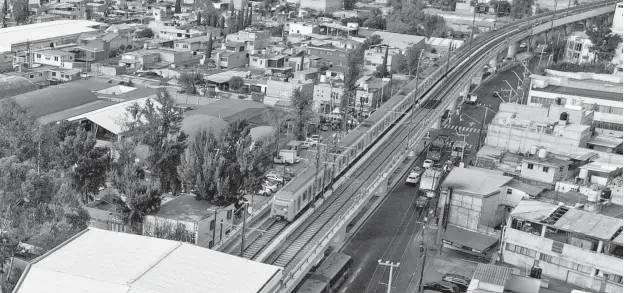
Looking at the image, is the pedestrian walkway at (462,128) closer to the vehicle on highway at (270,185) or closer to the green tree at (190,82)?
the vehicle on highway at (270,185)

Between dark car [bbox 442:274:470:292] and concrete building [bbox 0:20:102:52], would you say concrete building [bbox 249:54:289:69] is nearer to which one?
concrete building [bbox 0:20:102:52]

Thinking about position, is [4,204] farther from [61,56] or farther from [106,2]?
[106,2]

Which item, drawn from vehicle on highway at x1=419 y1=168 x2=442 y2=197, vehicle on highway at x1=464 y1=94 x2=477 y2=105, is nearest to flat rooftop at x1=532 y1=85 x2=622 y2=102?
vehicle on highway at x1=464 y1=94 x2=477 y2=105

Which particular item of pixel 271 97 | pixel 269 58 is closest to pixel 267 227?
pixel 271 97

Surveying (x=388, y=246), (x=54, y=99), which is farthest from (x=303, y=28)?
(x=388, y=246)

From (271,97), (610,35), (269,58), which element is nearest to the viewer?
(271,97)

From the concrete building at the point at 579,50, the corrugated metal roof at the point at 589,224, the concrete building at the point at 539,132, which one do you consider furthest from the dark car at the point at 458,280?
the concrete building at the point at 579,50
